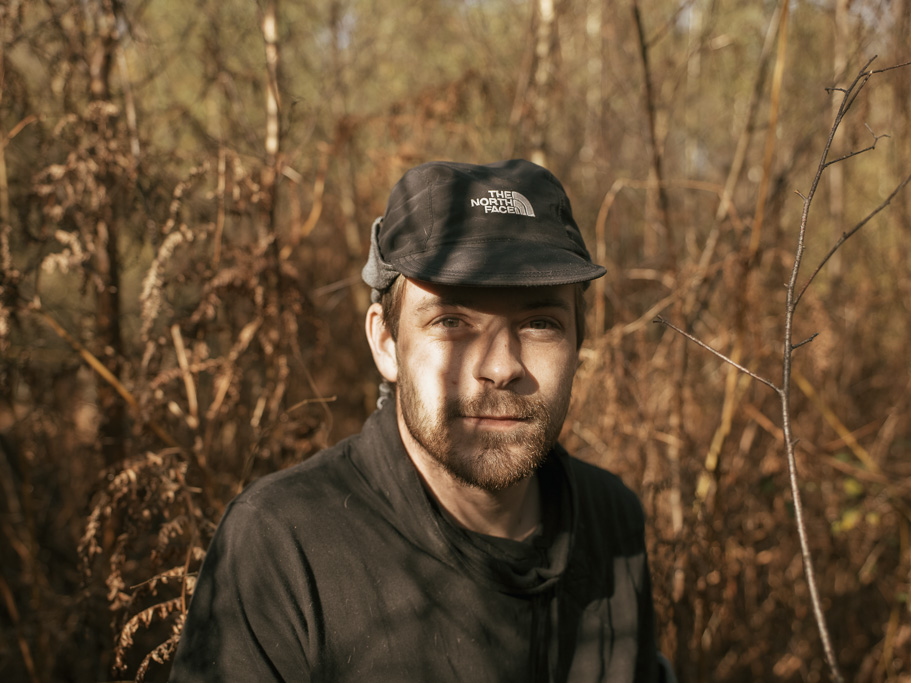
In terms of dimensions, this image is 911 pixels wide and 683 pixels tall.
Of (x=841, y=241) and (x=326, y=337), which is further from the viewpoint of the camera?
(x=326, y=337)

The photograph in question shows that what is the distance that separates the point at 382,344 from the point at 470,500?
472 mm

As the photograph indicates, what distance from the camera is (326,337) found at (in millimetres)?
2982

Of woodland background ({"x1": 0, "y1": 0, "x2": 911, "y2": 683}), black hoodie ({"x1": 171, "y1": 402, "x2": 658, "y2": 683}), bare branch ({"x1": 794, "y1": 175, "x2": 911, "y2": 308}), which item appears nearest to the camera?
bare branch ({"x1": 794, "y1": 175, "x2": 911, "y2": 308})

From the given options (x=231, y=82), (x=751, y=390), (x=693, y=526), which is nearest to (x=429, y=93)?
(x=231, y=82)

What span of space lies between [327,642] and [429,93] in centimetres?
333

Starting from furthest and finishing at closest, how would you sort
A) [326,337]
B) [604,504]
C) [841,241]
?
1. [326,337]
2. [604,504]
3. [841,241]

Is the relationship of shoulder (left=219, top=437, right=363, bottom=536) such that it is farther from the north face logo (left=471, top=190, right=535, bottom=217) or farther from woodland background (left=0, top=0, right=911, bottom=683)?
the north face logo (left=471, top=190, right=535, bottom=217)

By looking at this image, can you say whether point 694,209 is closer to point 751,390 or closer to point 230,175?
point 751,390

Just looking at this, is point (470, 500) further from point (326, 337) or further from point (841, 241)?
point (326, 337)

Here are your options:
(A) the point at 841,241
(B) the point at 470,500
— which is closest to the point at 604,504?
(B) the point at 470,500

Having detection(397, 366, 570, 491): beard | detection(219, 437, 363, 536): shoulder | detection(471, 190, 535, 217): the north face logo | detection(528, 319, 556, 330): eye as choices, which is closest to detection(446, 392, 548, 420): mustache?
detection(397, 366, 570, 491): beard

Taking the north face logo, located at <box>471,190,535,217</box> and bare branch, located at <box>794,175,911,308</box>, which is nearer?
bare branch, located at <box>794,175,911,308</box>

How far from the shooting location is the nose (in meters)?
1.57

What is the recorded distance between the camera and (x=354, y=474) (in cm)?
169
